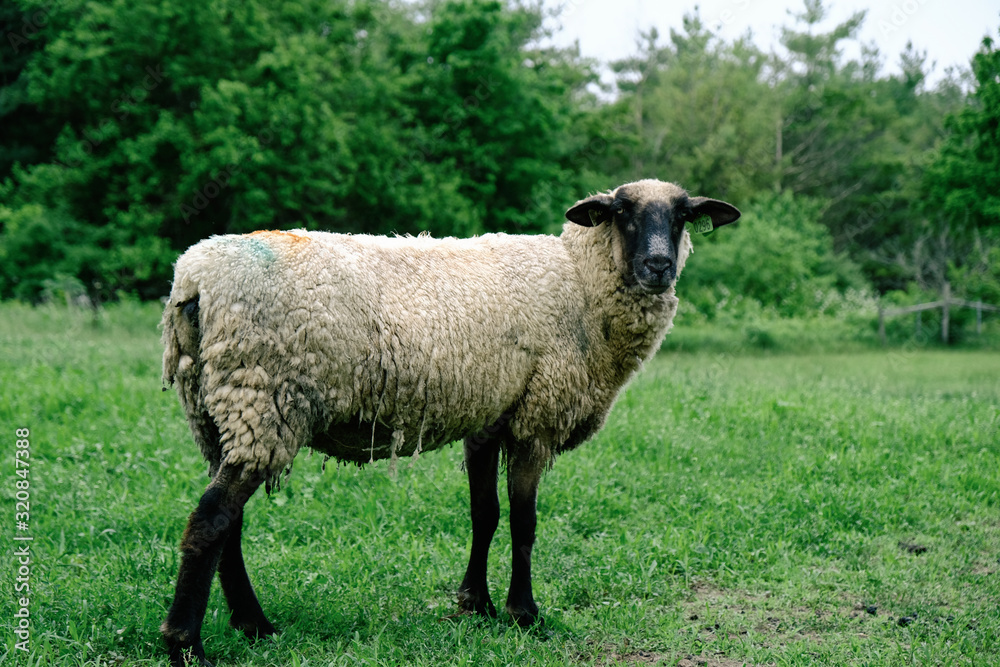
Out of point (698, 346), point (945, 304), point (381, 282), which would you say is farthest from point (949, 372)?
point (381, 282)

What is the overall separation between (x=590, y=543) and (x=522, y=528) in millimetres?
1161

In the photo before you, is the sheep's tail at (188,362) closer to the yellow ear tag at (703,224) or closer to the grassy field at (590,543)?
the grassy field at (590,543)

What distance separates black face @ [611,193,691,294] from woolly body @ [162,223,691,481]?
0.11 m

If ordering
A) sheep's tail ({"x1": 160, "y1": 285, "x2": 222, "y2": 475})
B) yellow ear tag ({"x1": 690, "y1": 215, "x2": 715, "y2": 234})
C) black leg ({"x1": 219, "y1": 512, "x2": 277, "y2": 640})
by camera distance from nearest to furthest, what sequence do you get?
sheep's tail ({"x1": 160, "y1": 285, "x2": 222, "y2": 475}), black leg ({"x1": 219, "y1": 512, "x2": 277, "y2": 640}), yellow ear tag ({"x1": 690, "y1": 215, "x2": 715, "y2": 234})

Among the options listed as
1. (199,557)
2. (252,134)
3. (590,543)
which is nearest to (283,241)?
(199,557)

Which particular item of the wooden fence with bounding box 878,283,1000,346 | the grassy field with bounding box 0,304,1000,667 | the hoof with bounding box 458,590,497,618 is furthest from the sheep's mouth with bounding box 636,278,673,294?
the wooden fence with bounding box 878,283,1000,346

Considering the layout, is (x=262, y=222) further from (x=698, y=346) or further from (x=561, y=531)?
(x=561, y=531)

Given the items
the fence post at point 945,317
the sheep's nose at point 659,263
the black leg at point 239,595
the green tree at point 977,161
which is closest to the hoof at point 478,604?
the black leg at point 239,595

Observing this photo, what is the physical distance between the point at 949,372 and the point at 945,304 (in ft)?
28.3

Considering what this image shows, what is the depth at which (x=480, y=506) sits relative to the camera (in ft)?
15.0

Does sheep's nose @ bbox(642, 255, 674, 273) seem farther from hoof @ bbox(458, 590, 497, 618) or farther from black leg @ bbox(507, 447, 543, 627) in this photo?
hoof @ bbox(458, 590, 497, 618)

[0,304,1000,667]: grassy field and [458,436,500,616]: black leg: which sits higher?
[458,436,500,616]: black leg

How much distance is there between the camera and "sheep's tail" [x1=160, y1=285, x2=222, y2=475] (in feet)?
12.0

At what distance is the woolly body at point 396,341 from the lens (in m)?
3.59
